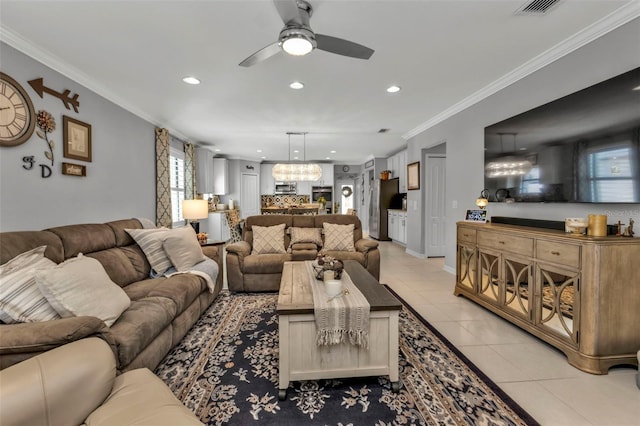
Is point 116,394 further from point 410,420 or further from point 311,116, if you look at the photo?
point 311,116

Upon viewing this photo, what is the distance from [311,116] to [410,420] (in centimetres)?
410

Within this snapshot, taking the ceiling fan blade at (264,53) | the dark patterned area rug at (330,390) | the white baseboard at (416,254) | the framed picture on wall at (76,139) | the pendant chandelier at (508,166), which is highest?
the ceiling fan blade at (264,53)

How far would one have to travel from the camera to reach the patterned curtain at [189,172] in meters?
6.15

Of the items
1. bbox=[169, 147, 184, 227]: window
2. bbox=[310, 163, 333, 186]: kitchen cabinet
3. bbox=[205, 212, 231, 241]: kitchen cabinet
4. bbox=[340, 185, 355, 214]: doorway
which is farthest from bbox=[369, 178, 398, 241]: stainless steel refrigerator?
bbox=[169, 147, 184, 227]: window

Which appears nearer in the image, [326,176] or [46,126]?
[46,126]

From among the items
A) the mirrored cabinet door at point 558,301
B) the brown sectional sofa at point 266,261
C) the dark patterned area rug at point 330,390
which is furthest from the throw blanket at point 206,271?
the mirrored cabinet door at point 558,301

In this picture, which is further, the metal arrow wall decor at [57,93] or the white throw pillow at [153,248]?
the white throw pillow at [153,248]

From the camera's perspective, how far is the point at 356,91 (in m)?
3.52

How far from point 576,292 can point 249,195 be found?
27.3ft

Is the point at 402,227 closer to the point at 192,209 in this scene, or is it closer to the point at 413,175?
the point at 413,175

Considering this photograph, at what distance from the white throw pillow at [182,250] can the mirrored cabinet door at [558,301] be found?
10.9ft

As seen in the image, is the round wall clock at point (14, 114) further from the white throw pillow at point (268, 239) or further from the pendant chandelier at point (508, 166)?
the pendant chandelier at point (508, 166)

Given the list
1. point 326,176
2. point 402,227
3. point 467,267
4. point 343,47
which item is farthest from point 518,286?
point 326,176

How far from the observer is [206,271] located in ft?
9.74
